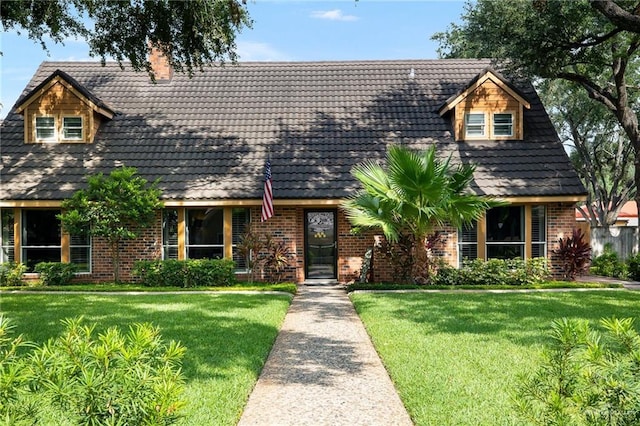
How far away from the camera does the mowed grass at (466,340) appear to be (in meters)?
5.48

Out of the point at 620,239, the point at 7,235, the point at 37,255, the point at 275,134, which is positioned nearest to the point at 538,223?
the point at 620,239

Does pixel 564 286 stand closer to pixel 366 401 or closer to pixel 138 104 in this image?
pixel 366 401

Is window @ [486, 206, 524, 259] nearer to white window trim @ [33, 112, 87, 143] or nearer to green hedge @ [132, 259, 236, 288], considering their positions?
green hedge @ [132, 259, 236, 288]

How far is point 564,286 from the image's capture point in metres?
15.6

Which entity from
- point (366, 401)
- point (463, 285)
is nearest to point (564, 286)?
point (463, 285)

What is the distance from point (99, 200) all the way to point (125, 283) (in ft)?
8.65

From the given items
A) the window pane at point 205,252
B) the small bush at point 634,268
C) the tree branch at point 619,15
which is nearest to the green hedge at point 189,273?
the window pane at point 205,252

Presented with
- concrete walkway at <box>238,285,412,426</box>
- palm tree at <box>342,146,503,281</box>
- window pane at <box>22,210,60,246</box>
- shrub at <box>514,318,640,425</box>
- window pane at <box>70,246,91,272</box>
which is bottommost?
concrete walkway at <box>238,285,412,426</box>

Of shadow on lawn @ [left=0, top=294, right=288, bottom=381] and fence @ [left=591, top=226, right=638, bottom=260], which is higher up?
fence @ [left=591, top=226, right=638, bottom=260]

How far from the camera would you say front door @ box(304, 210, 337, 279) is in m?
18.1

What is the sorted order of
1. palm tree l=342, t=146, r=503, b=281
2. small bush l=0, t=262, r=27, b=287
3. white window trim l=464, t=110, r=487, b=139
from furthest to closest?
white window trim l=464, t=110, r=487, b=139 → small bush l=0, t=262, r=27, b=287 → palm tree l=342, t=146, r=503, b=281

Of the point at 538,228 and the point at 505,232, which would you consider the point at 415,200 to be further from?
the point at 538,228

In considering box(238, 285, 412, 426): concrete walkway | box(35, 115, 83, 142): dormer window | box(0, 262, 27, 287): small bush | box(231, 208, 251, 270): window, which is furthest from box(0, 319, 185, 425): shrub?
box(35, 115, 83, 142): dormer window

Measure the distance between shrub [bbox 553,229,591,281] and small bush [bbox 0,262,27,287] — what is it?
634 inches
